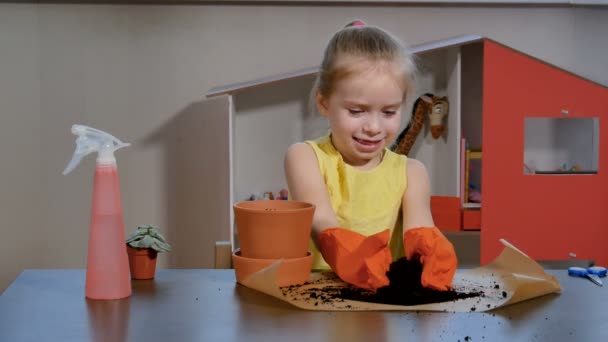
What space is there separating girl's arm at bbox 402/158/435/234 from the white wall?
1.20 m

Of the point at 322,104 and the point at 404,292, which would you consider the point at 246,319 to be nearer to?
the point at 404,292

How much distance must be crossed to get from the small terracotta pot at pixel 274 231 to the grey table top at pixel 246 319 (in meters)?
0.05

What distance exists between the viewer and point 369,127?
98 cm

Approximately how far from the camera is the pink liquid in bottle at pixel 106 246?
0.77 metres

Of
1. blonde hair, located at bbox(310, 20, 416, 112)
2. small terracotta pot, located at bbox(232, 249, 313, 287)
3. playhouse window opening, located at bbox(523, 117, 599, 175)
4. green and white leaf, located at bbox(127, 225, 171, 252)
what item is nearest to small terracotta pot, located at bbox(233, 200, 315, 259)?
small terracotta pot, located at bbox(232, 249, 313, 287)

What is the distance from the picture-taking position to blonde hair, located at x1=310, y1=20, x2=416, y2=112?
3.30ft

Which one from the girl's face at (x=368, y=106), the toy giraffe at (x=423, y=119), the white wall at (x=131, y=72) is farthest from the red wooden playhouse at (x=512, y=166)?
the girl's face at (x=368, y=106)

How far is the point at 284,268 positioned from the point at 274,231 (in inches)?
1.8

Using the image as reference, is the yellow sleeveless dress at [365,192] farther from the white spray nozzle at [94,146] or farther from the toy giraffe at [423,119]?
the toy giraffe at [423,119]

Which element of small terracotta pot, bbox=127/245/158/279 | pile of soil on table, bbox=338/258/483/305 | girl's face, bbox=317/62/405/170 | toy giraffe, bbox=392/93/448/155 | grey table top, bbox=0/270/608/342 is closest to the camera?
grey table top, bbox=0/270/608/342

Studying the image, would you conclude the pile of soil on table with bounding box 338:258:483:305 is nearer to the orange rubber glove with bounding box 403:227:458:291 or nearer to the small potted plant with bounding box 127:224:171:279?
the orange rubber glove with bounding box 403:227:458:291

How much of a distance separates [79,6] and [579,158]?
5.49ft

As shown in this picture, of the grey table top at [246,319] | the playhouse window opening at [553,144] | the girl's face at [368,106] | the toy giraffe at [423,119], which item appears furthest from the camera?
the playhouse window opening at [553,144]

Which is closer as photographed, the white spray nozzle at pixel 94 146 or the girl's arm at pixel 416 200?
the white spray nozzle at pixel 94 146
